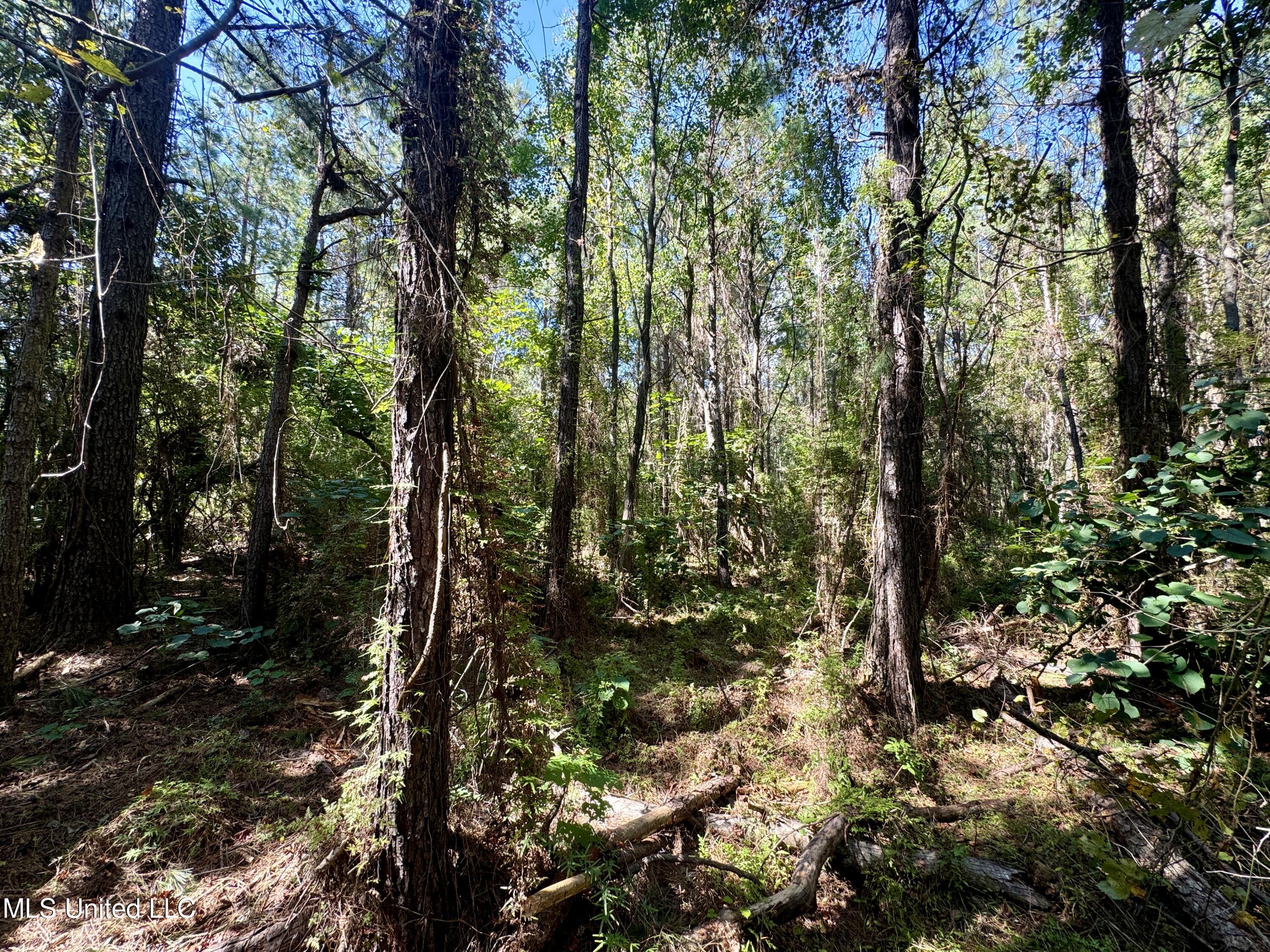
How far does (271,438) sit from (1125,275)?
8447 mm

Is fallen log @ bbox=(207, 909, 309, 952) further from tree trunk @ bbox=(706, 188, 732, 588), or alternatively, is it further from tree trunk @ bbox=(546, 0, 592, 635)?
tree trunk @ bbox=(706, 188, 732, 588)

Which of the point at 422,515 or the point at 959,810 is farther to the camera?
the point at 959,810

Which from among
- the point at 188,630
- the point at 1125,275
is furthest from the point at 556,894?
the point at 1125,275

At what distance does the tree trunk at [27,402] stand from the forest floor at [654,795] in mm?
941

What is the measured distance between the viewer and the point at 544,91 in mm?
8422

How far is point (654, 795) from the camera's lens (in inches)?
143

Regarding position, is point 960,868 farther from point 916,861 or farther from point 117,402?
point 117,402

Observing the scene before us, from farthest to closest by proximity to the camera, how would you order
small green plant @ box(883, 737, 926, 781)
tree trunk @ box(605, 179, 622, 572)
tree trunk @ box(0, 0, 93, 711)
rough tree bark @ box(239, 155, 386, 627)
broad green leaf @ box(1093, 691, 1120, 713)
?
tree trunk @ box(605, 179, 622, 572)
rough tree bark @ box(239, 155, 386, 627)
small green plant @ box(883, 737, 926, 781)
tree trunk @ box(0, 0, 93, 711)
broad green leaf @ box(1093, 691, 1120, 713)

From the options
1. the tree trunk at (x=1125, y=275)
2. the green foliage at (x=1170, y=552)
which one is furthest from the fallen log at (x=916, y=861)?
the tree trunk at (x=1125, y=275)

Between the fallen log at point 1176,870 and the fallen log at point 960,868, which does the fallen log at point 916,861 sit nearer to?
Result: the fallen log at point 960,868

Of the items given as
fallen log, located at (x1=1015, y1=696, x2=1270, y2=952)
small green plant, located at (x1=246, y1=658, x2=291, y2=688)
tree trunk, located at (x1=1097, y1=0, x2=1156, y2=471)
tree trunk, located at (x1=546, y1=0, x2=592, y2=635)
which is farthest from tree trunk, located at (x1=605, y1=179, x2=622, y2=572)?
fallen log, located at (x1=1015, y1=696, x2=1270, y2=952)

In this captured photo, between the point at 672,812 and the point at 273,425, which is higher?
the point at 273,425

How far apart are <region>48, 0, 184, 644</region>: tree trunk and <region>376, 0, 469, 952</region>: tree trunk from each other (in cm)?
396

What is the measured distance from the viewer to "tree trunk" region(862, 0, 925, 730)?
4367mm
